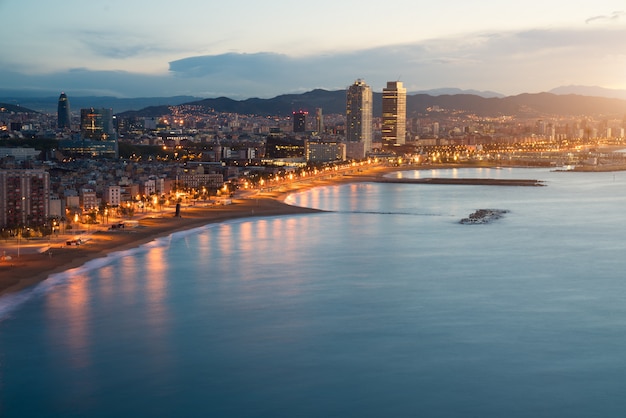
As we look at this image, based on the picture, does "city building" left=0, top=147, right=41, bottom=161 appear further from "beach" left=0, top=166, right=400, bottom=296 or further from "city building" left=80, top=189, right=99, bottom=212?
"city building" left=80, top=189, right=99, bottom=212

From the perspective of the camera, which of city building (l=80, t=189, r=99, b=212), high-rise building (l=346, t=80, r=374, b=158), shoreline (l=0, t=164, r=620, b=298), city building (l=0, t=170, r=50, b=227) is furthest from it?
high-rise building (l=346, t=80, r=374, b=158)

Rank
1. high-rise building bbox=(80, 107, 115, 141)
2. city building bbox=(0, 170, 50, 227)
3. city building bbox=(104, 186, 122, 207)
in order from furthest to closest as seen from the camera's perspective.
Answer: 1. high-rise building bbox=(80, 107, 115, 141)
2. city building bbox=(104, 186, 122, 207)
3. city building bbox=(0, 170, 50, 227)

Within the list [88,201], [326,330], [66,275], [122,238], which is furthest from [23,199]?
[326,330]

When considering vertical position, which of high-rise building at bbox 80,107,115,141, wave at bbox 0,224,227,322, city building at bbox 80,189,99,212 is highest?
high-rise building at bbox 80,107,115,141

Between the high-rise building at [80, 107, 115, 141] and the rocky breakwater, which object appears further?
the high-rise building at [80, 107, 115, 141]

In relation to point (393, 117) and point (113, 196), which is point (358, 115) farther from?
point (113, 196)

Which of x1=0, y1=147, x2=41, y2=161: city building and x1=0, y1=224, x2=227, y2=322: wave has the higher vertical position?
x1=0, y1=147, x2=41, y2=161: city building

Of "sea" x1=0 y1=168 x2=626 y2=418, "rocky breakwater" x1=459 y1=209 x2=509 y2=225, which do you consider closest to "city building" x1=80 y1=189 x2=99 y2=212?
"sea" x1=0 y1=168 x2=626 y2=418
